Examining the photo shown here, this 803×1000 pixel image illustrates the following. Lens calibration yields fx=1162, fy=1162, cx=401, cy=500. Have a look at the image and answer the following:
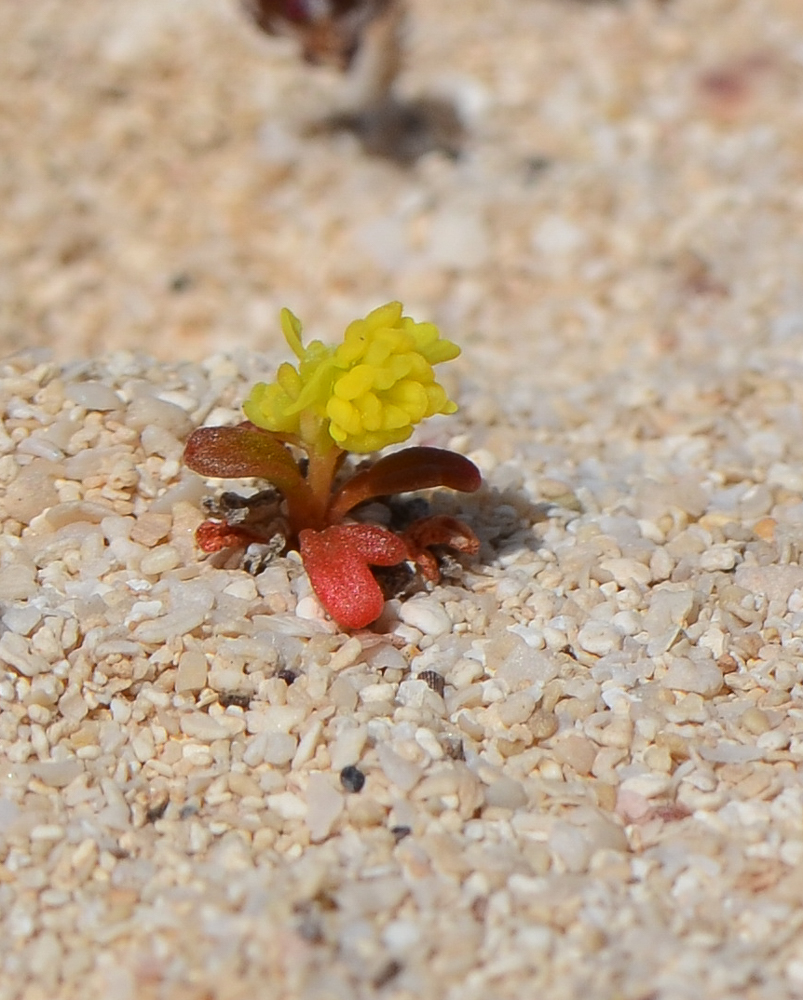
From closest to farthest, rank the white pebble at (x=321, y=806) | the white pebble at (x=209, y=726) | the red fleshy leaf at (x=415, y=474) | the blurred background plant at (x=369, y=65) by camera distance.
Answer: the white pebble at (x=321, y=806)
the white pebble at (x=209, y=726)
the red fleshy leaf at (x=415, y=474)
the blurred background plant at (x=369, y=65)

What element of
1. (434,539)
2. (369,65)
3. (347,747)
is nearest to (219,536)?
(434,539)

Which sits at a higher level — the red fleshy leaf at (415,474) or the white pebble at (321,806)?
the red fleshy leaf at (415,474)

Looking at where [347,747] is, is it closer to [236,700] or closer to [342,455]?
[236,700]

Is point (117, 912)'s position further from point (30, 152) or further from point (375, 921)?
point (30, 152)

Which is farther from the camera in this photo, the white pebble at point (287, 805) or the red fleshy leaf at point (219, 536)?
the red fleshy leaf at point (219, 536)

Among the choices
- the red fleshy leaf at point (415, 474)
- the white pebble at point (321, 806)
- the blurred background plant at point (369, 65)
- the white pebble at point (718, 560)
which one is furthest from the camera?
the blurred background plant at point (369, 65)

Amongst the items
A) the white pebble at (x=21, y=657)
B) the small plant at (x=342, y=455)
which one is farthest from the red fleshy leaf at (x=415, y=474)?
the white pebble at (x=21, y=657)

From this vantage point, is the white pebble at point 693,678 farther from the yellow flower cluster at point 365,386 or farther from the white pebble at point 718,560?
the yellow flower cluster at point 365,386

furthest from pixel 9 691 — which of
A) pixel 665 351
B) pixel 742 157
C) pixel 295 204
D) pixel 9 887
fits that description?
pixel 742 157
